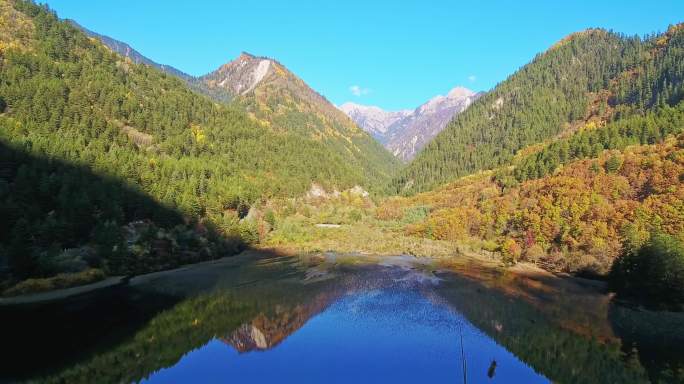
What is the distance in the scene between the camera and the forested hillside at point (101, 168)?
79.7 metres

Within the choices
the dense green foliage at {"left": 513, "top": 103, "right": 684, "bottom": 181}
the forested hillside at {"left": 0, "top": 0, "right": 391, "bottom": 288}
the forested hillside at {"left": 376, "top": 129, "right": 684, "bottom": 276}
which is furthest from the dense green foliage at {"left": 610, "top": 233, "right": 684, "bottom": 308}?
the dense green foliage at {"left": 513, "top": 103, "right": 684, "bottom": 181}

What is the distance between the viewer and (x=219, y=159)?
561 ft

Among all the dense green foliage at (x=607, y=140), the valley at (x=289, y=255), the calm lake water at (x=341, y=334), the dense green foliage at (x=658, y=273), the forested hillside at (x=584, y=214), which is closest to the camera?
the calm lake water at (x=341, y=334)

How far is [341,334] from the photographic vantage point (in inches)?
2101

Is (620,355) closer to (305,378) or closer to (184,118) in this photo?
(305,378)

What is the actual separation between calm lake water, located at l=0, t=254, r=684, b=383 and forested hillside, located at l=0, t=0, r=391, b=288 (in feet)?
42.3

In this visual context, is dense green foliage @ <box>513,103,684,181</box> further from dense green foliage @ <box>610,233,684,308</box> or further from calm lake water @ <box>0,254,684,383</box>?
dense green foliage @ <box>610,233,684,308</box>

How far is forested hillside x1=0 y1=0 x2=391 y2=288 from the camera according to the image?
79.7m

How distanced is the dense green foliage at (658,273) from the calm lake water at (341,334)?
3.93 meters

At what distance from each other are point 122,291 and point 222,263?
29.2m

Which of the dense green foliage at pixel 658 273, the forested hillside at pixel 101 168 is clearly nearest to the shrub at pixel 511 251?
the dense green foliage at pixel 658 273

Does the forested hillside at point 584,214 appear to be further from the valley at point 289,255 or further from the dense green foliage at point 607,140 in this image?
the dense green foliage at point 607,140

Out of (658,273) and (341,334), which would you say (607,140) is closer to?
(658,273)

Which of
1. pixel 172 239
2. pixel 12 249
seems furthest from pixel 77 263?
pixel 172 239
